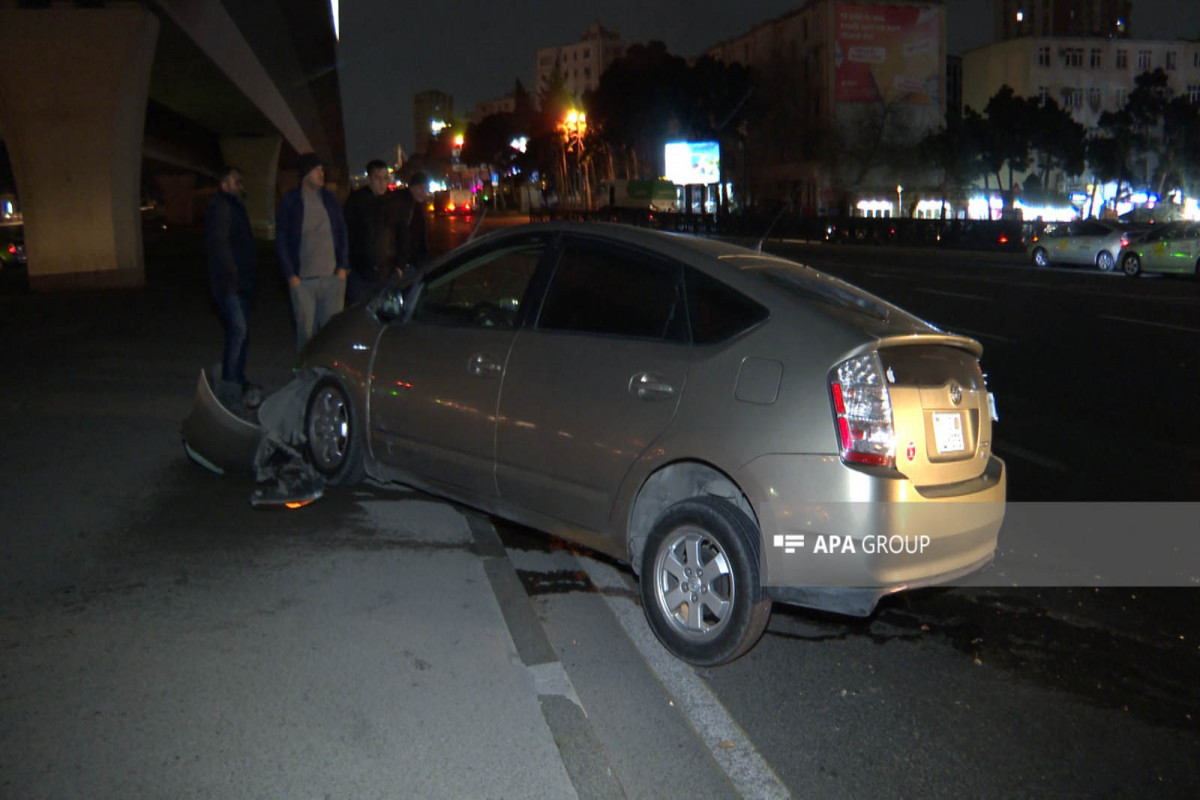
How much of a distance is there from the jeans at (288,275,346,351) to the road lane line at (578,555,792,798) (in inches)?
207

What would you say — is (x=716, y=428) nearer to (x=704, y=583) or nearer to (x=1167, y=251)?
(x=704, y=583)

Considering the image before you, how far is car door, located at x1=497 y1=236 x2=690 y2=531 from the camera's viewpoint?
485 cm

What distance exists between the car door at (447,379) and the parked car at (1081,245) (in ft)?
94.3

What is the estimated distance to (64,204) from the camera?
80.6 feet


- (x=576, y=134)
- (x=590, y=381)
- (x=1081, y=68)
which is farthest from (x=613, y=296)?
(x=1081, y=68)

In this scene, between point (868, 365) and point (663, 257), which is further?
point (663, 257)

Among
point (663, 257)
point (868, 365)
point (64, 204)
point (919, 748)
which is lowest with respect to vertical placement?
point (919, 748)

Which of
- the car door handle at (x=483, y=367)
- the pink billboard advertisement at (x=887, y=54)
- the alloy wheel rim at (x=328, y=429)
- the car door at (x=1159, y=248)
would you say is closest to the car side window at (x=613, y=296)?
the car door handle at (x=483, y=367)

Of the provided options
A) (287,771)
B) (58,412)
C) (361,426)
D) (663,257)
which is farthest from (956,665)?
(58,412)

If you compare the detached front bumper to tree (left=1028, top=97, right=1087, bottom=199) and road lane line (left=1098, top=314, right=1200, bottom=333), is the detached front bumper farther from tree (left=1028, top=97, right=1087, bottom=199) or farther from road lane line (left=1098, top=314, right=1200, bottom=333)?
tree (left=1028, top=97, right=1087, bottom=199)

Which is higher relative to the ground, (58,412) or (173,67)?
(173,67)

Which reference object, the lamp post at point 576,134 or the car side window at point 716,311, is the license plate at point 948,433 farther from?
the lamp post at point 576,134

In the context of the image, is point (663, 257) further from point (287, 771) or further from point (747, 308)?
point (287, 771)

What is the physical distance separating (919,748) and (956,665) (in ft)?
2.78
